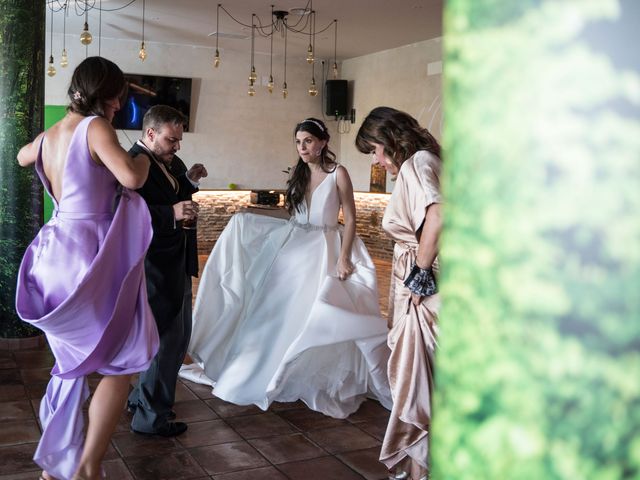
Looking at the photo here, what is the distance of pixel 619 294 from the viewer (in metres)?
0.52

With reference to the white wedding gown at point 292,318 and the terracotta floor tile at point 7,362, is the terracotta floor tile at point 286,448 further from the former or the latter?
the terracotta floor tile at point 7,362

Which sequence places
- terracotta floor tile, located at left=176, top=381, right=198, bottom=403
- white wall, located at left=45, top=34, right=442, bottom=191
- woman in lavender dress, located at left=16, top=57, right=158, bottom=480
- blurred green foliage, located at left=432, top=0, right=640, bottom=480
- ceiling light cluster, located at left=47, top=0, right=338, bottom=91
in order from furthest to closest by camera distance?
white wall, located at left=45, top=34, right=442, bottom=191 → ceiling light cluster, located at left=47, top=0, right=338, bottom=91 → terracotta floor tile, located at left=176, top=381, right=198, bottom=403 → woman in lavender dress, located at left=16, top=57, right=158, bottom=480 → blurred green foliage, located at left=432, top=0, right=640, bottom=480

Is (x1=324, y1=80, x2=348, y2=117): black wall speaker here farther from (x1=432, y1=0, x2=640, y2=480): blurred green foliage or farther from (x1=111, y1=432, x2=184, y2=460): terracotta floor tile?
(x1=432, y1=0, x2=640, y2=480): blurred green foliage

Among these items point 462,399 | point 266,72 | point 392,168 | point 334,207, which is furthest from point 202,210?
point 462,399

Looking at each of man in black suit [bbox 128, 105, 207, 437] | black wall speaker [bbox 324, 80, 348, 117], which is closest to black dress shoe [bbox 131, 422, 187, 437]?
man in black suit [bbox 128, 105, 207, 437]

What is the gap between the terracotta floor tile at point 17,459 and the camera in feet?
10.6

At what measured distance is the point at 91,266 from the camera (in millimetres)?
2678

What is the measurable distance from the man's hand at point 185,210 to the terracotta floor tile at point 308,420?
130cm

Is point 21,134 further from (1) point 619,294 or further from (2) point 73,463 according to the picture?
(1) point 619,294

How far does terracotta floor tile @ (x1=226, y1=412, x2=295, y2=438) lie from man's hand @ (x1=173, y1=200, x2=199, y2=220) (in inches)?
46.3

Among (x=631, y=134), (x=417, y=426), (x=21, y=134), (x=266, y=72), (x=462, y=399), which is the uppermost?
(x=266, y=72)

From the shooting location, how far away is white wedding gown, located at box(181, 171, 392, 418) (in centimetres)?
405

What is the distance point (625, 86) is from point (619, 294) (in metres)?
0.15

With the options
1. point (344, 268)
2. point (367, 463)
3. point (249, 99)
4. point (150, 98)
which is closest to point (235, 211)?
point (249, 99)
